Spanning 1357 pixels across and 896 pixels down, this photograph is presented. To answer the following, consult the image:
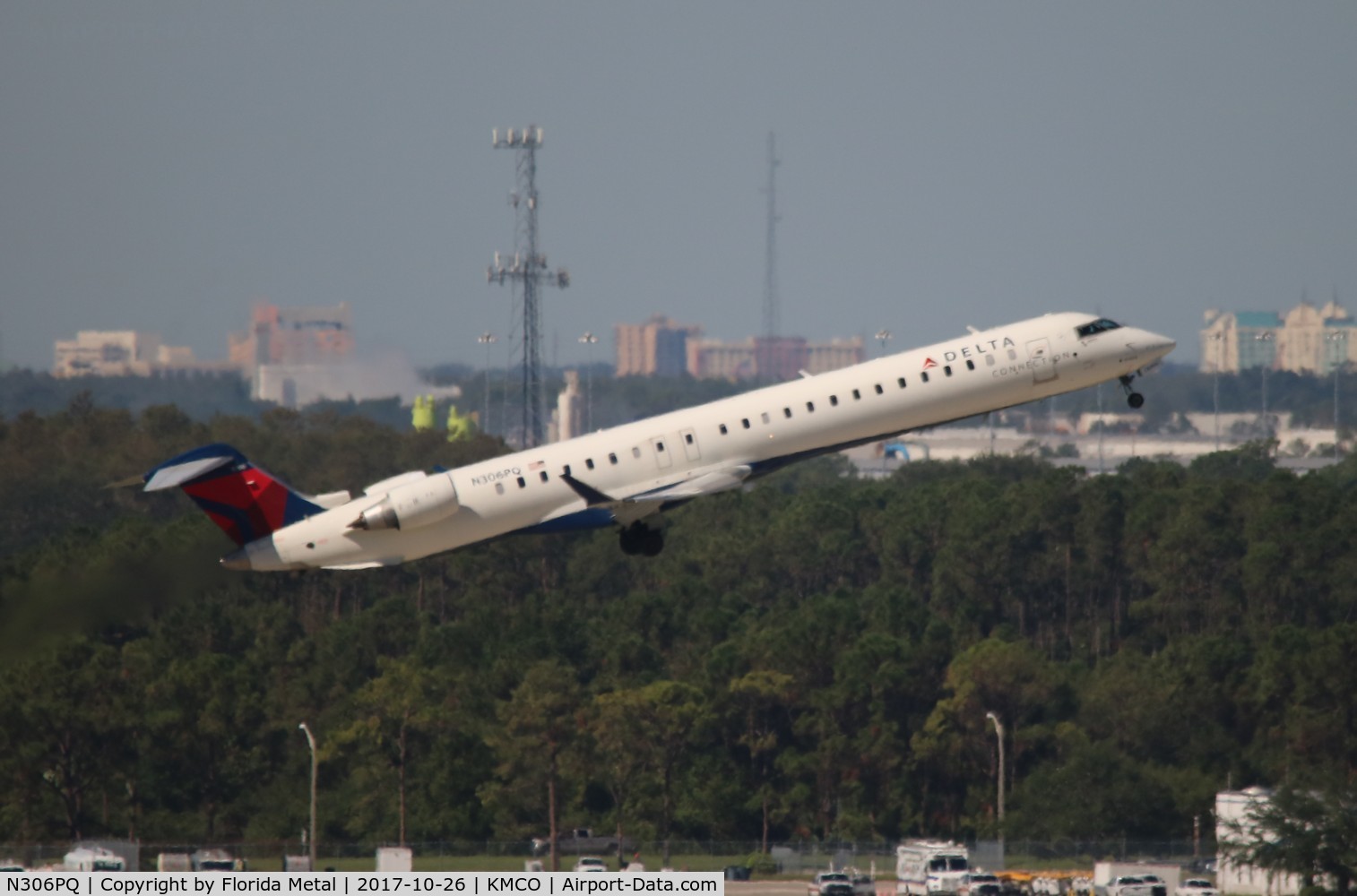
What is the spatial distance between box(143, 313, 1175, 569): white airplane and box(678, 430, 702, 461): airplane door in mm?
33

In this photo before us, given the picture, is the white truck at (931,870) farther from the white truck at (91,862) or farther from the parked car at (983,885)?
the white truck at (91,862)

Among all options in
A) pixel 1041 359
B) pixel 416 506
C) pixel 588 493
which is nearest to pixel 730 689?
pixel 1041 359

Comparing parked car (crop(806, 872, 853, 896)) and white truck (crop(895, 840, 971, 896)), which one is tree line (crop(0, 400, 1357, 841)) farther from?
parked car (crop(806, 872, 853, 896))

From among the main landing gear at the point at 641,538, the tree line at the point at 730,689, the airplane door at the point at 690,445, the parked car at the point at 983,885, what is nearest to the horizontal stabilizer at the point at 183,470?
the tree line at the point at 730,689

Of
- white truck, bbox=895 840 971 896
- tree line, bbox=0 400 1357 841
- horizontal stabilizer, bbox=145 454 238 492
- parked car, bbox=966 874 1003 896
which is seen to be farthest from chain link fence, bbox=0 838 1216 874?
horizontal stabilizer, bbox=145 454 238 492

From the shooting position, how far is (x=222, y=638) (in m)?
121

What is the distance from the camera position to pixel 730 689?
11412 cm

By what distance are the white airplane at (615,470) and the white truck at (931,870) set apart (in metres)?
23.7

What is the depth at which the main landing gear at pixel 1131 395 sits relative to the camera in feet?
205

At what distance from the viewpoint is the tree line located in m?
103

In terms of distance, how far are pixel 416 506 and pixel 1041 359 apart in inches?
667

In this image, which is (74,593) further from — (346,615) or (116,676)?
(346,615)

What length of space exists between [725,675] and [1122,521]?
4262 centimetres

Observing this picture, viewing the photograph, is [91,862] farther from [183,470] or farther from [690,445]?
[690,445]
